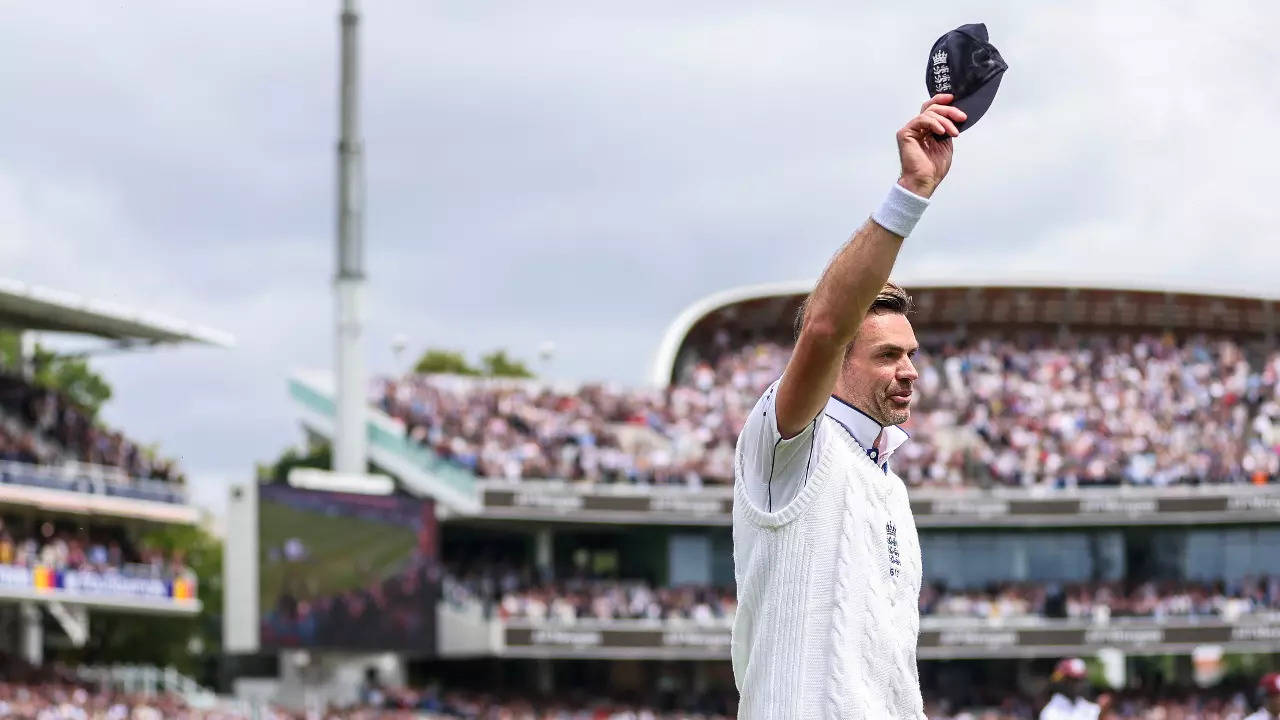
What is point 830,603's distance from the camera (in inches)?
178

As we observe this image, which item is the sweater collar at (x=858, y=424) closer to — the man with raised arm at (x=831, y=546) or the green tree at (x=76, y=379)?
the man with raised arm at (x=831, y=546)

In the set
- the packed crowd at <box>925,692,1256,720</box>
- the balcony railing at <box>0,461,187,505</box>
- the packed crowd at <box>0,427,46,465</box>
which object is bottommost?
the packed crowd at <box>925,692,1256,720</box>

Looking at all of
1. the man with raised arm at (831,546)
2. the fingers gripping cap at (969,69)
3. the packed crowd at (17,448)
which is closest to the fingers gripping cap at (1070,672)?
the man with raised arm at (831,546)

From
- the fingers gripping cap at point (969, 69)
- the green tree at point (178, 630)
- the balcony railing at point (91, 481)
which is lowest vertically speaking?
the green tree at point (178, 630)

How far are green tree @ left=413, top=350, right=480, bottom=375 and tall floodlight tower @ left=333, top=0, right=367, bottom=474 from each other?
2512 centimetres

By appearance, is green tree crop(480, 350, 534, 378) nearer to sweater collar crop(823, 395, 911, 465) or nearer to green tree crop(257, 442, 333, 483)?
green tree crop(257, 442, 333, 483)

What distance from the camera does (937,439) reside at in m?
48.7

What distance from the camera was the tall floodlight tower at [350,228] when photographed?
44.3m

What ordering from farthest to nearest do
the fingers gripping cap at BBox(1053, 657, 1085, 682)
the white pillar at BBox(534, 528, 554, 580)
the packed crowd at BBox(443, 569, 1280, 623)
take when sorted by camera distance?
the white pillar at BBox(534, 528, 554, 580) → the packed crowd at BBox(443, 569, 1280, 623) → the fingers gripping cap at BBox(1053, 657, 1085, 682)

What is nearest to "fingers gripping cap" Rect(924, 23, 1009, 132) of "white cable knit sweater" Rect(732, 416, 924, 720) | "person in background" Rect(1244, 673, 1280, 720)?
"white cable knit sweater" Rect(732, 416, 924, 720)

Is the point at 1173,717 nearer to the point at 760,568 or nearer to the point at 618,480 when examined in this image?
the point at 618,480

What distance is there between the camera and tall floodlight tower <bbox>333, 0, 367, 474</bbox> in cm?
4428

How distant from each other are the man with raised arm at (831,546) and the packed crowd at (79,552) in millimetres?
34063

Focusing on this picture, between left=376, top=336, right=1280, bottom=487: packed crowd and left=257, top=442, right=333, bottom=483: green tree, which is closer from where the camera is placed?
left=376, top=336, right=1280, bottom=487: packed crowd
